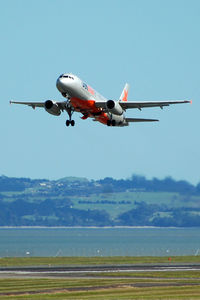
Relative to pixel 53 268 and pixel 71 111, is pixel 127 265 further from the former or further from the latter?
pixel 71 111

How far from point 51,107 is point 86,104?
4.69 metres

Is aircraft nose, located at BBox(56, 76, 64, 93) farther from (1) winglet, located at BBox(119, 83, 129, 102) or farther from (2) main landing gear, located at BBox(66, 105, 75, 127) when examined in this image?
(1) winglet, located at BBox(119, 83, 129, 102)

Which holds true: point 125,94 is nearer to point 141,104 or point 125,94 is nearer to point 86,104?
point 141,104

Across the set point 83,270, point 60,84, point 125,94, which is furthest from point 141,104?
point 125,94

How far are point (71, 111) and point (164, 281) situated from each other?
75.0ft

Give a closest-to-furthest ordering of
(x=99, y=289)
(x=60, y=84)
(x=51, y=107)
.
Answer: (x=99, y=289), (x=60, y=84), (x=51, y=107)

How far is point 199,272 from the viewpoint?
8612cm

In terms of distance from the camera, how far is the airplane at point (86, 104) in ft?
261

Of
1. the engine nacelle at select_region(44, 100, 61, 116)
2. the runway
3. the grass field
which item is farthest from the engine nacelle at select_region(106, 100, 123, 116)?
the grass field

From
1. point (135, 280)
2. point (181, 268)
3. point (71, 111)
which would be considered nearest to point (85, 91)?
point (71, 111)

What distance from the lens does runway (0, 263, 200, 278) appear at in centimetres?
8475

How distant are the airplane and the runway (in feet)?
59.4

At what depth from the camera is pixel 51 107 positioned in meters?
84.9

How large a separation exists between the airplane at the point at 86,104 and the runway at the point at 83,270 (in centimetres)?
1811
